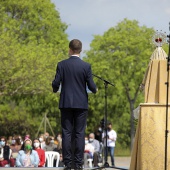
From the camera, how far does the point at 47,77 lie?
5062 cm

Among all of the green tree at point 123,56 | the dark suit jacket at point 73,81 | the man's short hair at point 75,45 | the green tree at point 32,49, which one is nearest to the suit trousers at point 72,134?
the dark suit jacket at point 73,81

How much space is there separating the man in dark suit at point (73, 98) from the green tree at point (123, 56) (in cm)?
4702

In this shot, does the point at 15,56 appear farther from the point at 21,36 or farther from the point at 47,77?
the point at 21,36

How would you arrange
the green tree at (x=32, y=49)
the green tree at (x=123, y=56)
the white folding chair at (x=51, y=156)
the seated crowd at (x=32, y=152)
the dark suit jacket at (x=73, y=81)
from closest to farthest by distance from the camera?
the dark suit jacket at (x=73, y=81)
the seated crowd at (x=32, y=152)
the white folding chair at (x=51, y=156)
the green tree at (x=32, y=49)
the green tree at (x=123, y=56)

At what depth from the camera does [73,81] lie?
496 inches

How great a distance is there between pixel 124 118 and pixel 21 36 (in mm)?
11247

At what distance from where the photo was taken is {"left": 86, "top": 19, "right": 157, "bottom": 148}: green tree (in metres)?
60.4

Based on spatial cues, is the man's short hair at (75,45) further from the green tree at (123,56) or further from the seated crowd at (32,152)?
the green tree at (123,56)

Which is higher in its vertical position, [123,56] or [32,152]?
[123,56]

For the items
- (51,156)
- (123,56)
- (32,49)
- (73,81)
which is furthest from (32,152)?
(123,56)

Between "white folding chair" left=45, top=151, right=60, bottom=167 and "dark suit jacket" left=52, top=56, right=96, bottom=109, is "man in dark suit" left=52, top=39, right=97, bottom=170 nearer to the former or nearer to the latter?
"dark suit jacket" left=52, top=56, right=96, bottom=109

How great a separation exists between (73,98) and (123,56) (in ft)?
158

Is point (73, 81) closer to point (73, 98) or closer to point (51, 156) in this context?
point (73, 98)

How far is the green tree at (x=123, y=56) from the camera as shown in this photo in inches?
2378
